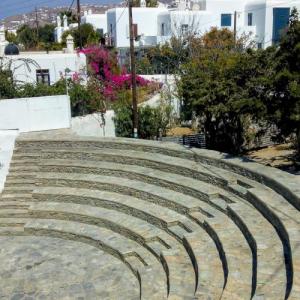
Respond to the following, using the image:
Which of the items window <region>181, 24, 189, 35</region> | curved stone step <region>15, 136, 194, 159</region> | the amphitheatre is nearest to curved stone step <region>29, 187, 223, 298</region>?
the amphitheatre

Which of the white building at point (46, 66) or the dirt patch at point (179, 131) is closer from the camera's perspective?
the dirt patch at point (179, 131)

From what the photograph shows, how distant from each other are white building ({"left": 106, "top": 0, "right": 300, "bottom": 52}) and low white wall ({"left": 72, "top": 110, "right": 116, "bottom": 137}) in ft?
82.7

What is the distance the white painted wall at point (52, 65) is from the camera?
77.2ft

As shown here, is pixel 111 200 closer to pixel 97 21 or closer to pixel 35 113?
pixel 35 113

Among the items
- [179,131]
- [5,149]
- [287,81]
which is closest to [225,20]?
[179,131]

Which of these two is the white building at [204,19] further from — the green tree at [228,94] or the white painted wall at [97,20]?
the green tree at [228,94]

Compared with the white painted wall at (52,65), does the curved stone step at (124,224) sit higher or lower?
lower

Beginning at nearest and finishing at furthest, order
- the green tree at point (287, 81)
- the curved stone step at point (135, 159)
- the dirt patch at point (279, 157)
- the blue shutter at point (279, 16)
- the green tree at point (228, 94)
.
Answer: the green tree at point (287, 81) < the curved stone step at point (135, 159) < the green tree at point (228, 94) < the dirt patch at point (279, 157) < the blue shutter at point (279, 16)

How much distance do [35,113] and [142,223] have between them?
662 cm

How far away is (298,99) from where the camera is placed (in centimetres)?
1072

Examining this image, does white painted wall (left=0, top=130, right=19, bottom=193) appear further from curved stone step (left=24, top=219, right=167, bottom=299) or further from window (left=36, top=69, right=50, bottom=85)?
window (left=36, top=69, right=50, bottom=85)

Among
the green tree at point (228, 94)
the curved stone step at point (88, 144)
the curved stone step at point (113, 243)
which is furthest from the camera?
the curved stone step at point (88, 144)

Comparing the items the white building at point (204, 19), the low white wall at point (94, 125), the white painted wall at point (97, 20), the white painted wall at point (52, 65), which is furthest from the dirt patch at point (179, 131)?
the white painted wall at point (97, 20)

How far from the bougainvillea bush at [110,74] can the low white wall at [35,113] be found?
392 cm
